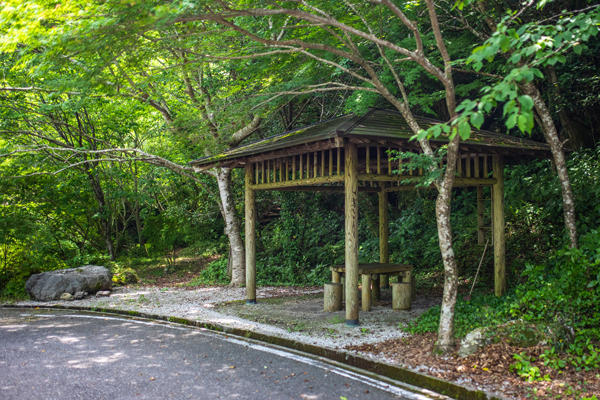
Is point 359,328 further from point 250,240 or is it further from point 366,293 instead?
point 250,240

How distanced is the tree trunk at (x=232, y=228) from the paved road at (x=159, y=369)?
5.36 m

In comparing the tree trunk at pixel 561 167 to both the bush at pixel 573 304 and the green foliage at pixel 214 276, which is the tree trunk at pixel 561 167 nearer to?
the bush at pixel 573 304

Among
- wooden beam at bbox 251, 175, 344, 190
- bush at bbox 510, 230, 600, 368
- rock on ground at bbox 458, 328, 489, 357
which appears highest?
wooden beam at bbox 251, 175, 344, 190

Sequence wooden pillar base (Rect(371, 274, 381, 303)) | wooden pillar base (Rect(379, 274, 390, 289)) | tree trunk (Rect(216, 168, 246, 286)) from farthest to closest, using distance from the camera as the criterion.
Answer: tree trunk (Rect(216, 168, 246, 286))
wooden pillar base (Rect(379, 274, 390, 289))
wooden pillar base (Rect(371, 274, 381, 303))

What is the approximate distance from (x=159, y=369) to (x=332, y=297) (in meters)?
3.98

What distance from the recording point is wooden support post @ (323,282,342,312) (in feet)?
29.1

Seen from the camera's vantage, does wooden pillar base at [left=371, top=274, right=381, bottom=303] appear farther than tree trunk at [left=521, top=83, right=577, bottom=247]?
Yes

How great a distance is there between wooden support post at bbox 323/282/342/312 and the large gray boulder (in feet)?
23.1

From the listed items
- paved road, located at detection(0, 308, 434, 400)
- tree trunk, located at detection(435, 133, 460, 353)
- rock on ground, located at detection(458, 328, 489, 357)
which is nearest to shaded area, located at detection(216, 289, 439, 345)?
paved road, located at detection(0, 308, 434, 400)

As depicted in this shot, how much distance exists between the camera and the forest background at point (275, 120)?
5.33m

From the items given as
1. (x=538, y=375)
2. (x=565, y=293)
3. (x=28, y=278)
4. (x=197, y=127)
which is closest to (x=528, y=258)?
(x=565, y=293)

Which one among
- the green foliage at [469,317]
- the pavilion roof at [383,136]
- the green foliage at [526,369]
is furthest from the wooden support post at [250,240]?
the green foliage at [526,369]

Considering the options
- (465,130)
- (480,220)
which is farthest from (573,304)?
(480,220)

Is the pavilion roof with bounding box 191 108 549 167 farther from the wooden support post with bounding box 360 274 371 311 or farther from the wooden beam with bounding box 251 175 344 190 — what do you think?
the wooden support post with bounding box 360 274 371 311
